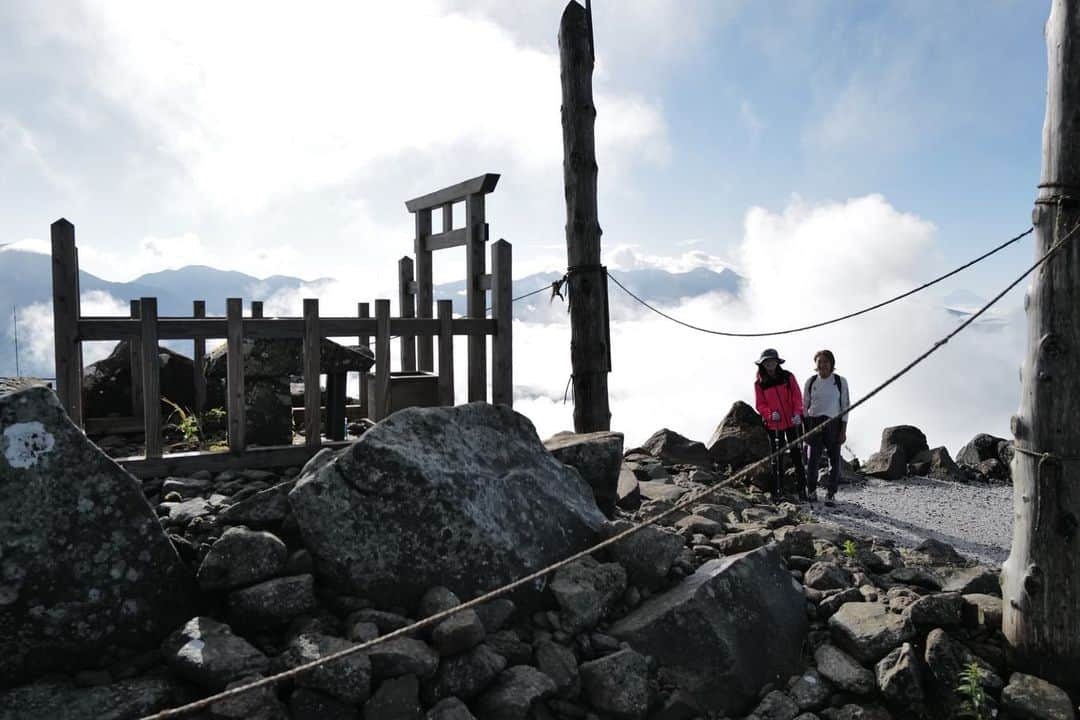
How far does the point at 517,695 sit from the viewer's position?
4.47 m

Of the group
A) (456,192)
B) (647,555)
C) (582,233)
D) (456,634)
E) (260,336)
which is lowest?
(456,634)

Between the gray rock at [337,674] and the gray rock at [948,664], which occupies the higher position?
the gray rock at [337,674]

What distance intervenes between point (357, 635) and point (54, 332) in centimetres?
499

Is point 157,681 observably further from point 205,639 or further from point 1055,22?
point 1055,22

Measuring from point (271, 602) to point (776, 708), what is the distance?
3135 mm

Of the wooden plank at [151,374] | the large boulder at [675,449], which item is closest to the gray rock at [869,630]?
the large boulder at [675,449]

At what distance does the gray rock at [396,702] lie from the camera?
168 inches

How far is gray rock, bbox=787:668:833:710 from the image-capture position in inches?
200

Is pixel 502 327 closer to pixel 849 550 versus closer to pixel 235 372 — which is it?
pixel 235 372

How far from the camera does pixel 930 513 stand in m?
11.0

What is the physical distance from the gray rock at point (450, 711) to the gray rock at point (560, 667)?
1.85 feet

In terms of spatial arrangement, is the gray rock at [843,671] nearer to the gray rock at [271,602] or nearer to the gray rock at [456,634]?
the gray rock at [456,634]

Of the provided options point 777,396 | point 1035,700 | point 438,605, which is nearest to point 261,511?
point 438,605

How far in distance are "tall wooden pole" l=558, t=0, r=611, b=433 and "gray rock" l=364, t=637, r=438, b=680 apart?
4.51 meters
